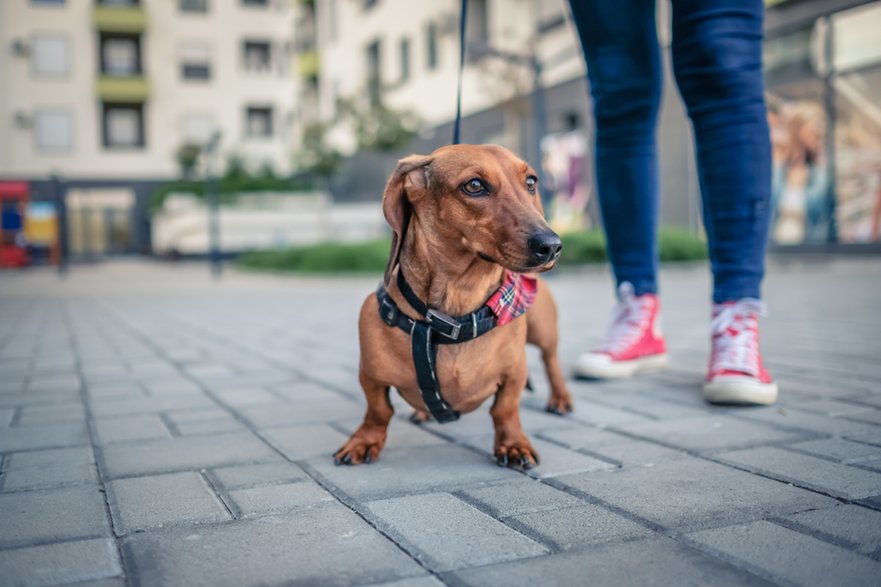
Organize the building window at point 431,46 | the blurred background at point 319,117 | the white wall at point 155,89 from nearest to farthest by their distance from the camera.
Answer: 1. the blurred background at point 319,117
2. the building window at point 431,46
3. the white wall at point 155,89

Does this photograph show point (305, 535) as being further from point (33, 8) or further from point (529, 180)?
point (33, 8)

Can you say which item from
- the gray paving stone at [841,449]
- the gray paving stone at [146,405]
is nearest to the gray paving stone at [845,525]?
the gray paving stone at [841,449]

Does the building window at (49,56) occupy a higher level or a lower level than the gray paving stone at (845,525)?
higher

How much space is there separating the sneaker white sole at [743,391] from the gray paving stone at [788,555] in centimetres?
100

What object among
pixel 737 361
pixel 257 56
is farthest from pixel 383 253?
pixel 257 56

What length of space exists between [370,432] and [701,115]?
1.53 meters

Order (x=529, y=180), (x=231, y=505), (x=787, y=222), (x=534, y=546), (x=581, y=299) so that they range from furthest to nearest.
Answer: (x=787, y=222) → (x=581, y=299) → (x=529, y=180) → (x=231, y=505) → (x=534, y=546)

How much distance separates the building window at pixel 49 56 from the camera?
97.2 feet

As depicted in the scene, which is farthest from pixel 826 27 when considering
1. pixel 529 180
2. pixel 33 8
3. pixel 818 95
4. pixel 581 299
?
pixel 33 8

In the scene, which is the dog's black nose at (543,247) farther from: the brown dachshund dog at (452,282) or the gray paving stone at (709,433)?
the gray paving stone at (709,433)

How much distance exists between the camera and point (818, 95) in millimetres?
11539

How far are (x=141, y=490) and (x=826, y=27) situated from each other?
1201cm

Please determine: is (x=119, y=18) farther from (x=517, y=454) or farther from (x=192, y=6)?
(x=517, y=454)

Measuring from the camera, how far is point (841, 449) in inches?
76.4
